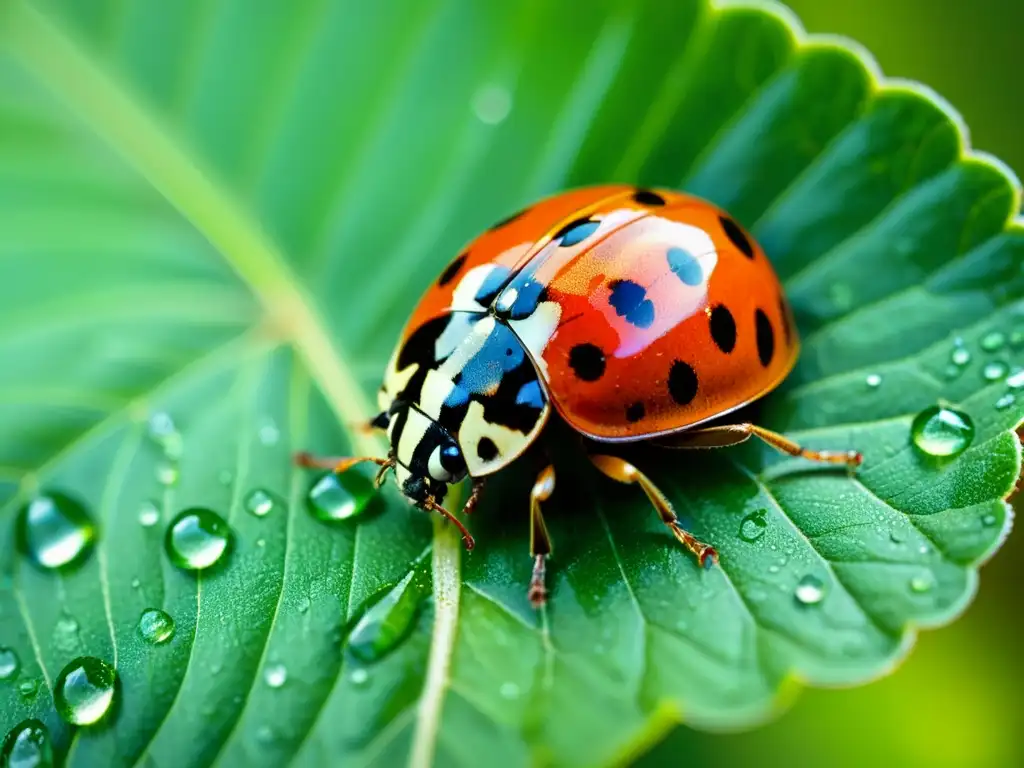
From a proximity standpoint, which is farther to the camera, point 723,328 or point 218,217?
point 218,217

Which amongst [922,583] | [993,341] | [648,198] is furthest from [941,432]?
[648,198]

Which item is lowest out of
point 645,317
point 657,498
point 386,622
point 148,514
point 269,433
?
point 148,514

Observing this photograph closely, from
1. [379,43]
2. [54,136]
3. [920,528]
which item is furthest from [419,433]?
[54,136]

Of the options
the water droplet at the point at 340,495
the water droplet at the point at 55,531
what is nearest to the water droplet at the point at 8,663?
the water droplet at the point at 55,531

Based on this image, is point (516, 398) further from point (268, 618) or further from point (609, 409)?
point (268, 618)

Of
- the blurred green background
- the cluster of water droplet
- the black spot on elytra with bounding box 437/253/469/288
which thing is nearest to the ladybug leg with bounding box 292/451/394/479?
the black spot on elytra with bounding box 437/253/469/288

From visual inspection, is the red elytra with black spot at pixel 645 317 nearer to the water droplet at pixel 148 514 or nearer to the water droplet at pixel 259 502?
the water droplet at pixel 259 502

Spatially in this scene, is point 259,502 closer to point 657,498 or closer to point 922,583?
point 657,498

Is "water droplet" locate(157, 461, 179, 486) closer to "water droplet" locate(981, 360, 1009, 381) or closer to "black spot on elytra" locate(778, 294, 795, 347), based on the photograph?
"black spot on elytra" locate(778, 294, 795, 347)
